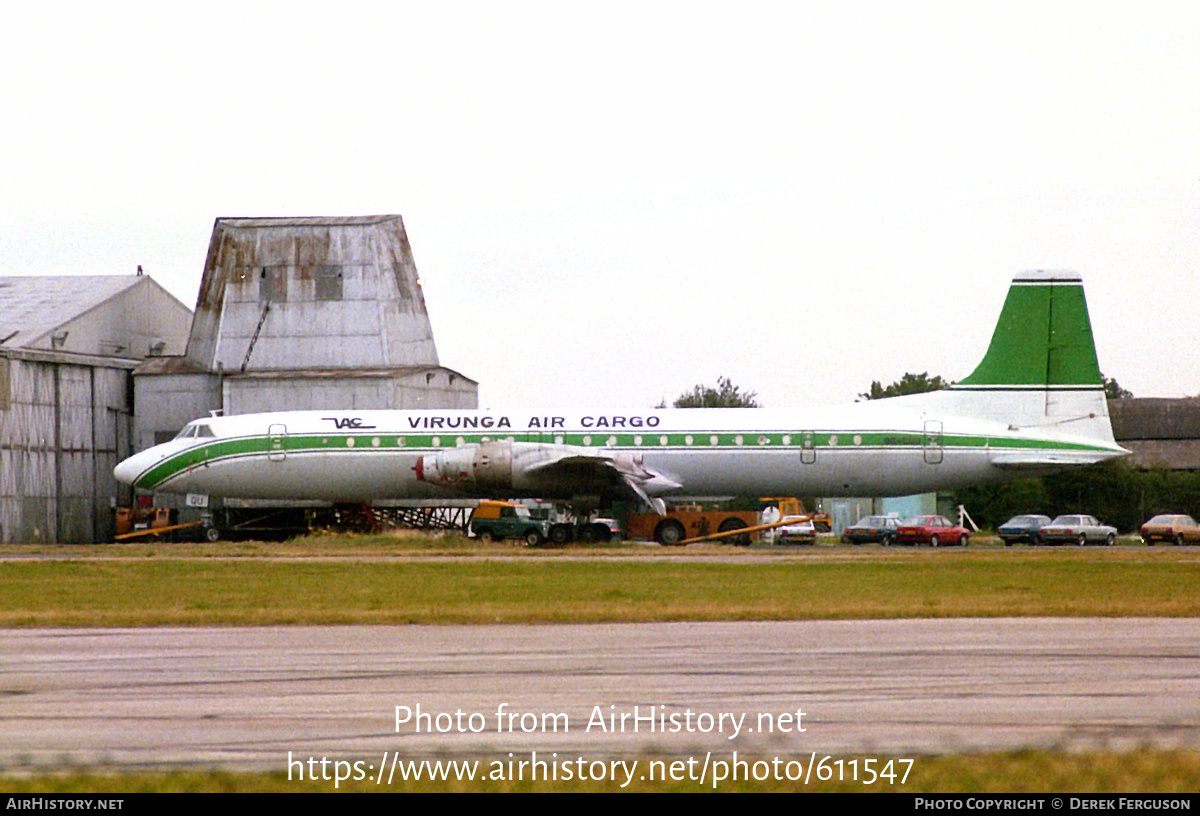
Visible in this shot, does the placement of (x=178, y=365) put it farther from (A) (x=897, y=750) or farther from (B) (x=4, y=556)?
(A) (x=897, y=750)

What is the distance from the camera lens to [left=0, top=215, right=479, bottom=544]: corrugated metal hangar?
49344 millimetres

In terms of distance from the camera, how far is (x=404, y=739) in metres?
9.97

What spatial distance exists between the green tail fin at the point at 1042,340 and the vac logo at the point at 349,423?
17.8m

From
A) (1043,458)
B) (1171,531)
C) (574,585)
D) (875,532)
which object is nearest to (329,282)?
(875,532)

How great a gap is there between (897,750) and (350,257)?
45.2 meters

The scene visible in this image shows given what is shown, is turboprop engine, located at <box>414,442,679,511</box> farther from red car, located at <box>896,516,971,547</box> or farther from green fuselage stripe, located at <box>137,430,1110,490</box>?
red car, located at <box>896,516,971,547</box>

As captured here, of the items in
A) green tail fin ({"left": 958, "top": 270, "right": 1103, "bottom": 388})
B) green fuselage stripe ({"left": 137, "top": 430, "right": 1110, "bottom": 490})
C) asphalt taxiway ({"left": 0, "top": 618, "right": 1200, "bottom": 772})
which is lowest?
asphalt taxiway ({"left": 0, "top": 618, "right": 1200, "bottom": 772})

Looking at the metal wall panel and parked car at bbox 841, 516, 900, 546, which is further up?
the metal wall panel

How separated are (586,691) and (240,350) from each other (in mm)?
41937

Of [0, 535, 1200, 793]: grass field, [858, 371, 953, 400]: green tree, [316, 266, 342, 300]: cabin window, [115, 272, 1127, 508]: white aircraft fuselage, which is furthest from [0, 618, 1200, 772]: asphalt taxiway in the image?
[858, 371, 953, 400]: green tree

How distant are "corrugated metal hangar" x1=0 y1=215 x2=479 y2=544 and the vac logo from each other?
752 centimetres

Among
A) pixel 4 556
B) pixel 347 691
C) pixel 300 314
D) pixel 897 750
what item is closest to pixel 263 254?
pixel 300 314

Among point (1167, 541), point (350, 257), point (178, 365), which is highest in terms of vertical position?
point (350, 257)

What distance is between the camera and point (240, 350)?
51.7 metres
